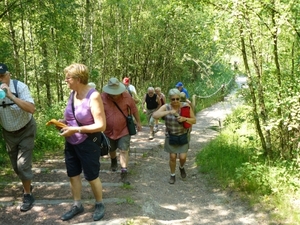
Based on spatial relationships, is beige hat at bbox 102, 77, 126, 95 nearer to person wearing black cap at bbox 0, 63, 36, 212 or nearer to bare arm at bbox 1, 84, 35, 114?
→ person wearing black cap at bbox 0, 63, 36, 212

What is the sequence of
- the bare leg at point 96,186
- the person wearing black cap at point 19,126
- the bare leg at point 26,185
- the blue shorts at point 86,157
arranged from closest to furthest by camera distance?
the blue shorts at point 86,157, the bare leg at point 96,186, the person wearing black cap at point 19,126, the bare leg at point 26,185

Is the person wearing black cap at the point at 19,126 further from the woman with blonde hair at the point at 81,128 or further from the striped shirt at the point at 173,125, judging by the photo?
the striped shirt at the point at 173,125

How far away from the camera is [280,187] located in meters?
4.53

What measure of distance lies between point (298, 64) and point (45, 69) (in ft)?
34.6

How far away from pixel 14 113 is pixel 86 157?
3.65ft

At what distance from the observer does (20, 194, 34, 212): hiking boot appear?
3.83m

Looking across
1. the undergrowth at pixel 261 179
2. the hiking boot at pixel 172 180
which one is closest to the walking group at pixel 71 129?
the hiking boot at pixel 172 180

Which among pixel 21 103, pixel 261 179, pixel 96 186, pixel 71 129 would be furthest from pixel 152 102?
pixel 71 129

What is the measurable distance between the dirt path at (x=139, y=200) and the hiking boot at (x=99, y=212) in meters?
0.08

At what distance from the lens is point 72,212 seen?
11.9 feet

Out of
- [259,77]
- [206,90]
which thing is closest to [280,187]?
[259,77]

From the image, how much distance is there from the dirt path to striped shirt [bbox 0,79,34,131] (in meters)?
1.06

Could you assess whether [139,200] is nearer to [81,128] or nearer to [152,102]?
[81,128]

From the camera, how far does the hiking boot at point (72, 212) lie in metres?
3.58
